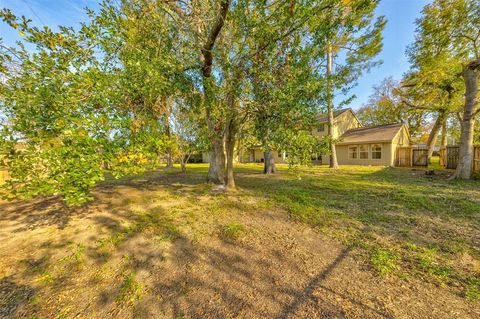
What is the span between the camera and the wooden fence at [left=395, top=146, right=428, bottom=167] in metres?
17.1

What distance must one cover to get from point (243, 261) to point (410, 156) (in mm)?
20819

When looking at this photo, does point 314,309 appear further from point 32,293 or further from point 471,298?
point 32,293

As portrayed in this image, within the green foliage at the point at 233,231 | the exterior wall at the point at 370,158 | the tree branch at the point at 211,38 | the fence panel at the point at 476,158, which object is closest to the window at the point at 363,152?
the exterior wall at the point at 370,158

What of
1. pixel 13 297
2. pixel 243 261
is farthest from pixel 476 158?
pixel 13 297

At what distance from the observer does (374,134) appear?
1906 cm

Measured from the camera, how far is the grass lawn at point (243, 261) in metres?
2.45

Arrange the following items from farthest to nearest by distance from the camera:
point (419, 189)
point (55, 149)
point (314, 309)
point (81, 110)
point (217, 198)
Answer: point (419, 189), point (217, 198), point (81, 110), point (55, 149), point (314, 309)

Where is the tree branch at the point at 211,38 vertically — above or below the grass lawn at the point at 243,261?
above

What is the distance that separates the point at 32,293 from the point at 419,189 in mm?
11300

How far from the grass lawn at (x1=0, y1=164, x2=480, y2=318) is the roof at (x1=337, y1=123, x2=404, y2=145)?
13.6 m

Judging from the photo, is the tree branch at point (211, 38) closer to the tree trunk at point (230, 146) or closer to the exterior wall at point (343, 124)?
the tree trunk at point (230, 146)

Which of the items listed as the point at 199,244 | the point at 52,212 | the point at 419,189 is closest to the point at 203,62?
the point at 199,244

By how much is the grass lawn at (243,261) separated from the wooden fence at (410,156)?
1409 cm

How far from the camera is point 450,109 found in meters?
16.5
